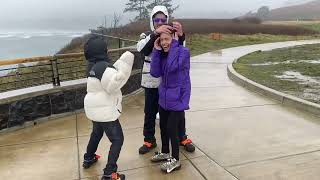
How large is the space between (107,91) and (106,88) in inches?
1.4

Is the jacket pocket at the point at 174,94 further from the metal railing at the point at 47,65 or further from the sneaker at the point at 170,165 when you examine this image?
the metal railing at the point at 47,65

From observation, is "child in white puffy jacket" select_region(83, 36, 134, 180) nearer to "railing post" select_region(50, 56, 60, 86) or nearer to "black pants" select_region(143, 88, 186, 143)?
"black pants" select_region(143, 88, 186, 143)

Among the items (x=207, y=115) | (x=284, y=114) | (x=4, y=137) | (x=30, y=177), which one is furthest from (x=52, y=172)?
(x=284, y=114)

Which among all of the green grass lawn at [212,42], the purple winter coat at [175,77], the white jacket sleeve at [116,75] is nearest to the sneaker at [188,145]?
the purple winter coat at [175,77]

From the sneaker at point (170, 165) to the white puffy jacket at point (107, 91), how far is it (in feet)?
2.62

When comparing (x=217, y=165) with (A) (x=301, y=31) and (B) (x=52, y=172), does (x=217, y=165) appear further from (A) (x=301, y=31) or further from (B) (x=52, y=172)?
(A) (x=301, y=31)

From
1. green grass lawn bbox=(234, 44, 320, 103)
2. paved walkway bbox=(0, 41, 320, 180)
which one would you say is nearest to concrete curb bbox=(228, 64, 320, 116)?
paved walkway bbox=(0, 41, 320, 180)

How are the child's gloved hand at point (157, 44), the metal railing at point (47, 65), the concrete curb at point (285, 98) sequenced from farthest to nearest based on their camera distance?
the concrete curb at point (285, 98)
the metal railing at point (47, 65)
the child's gloved hand at point (157, 44)

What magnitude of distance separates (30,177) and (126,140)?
1395mm

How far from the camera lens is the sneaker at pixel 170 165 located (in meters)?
4.04

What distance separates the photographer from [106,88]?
11.8 feet

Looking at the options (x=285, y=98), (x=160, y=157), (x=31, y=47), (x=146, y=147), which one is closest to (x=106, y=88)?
(x=160, y=157)

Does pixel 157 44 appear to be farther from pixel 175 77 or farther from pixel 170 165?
pixel 170 165

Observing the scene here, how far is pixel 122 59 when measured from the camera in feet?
12.0
